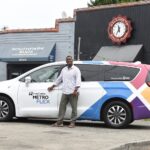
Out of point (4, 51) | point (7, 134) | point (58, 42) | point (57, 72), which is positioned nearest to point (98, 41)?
point (58, 42)

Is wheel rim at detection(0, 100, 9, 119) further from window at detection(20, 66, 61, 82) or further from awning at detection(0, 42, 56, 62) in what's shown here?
awning at detection(0, 42, 56, 62)

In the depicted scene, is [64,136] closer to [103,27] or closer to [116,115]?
[116,115]

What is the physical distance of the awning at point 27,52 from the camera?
31406 millimetres

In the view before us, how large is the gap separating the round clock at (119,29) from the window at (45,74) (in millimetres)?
14529

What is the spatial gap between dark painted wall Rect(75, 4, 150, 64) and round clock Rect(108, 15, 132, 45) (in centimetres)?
30

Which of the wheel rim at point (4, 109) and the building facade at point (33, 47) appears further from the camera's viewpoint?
the building facade at point (33, 47)

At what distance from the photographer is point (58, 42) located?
31516mm

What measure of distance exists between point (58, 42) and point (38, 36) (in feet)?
5.17

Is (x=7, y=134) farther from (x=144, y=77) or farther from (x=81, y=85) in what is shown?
(x=144, y=77)

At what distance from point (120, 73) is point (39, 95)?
6.83ft

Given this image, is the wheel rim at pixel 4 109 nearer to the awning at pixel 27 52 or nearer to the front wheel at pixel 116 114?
the front wheel at pixel 116 114

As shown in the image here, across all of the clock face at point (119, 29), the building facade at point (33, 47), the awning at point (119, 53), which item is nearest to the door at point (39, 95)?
the awning at point (119, 53)

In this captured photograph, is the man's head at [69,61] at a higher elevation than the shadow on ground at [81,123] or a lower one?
higher

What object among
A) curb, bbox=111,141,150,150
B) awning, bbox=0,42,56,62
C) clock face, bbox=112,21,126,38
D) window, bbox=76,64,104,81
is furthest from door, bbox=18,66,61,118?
awning, bbox=0,42,56,62
